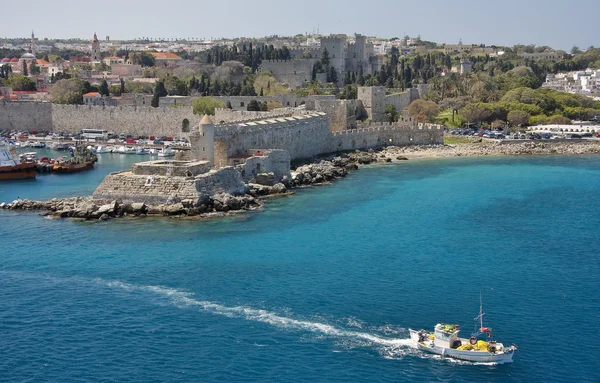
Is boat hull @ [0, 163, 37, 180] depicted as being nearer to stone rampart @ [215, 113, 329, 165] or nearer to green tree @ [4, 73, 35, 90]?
stone rampart @ [215, 113, 329, 165]

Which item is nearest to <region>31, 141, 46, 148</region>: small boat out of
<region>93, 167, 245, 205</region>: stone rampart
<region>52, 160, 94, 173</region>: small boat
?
<region>52, 160, 94, 173</region>: small boat

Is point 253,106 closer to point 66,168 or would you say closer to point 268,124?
point 268,124

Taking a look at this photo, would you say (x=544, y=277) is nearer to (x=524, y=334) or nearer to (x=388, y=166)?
(x=524, y=334)

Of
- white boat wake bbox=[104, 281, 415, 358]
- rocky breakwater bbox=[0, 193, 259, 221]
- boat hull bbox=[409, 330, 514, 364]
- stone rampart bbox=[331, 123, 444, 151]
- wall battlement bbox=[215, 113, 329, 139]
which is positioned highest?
wall battlement bbox=[215, 113, 329, 139]

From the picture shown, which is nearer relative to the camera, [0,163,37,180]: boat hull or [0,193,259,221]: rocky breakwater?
[0,193,259,221]: rocky breakwater

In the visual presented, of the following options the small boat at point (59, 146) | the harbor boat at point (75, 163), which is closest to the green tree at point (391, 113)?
the small boat at point (59, 146)

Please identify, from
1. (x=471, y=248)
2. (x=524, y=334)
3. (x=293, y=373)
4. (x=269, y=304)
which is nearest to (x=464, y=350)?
(x=524, y=334)

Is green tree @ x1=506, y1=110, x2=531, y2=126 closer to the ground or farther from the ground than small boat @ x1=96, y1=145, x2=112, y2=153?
farther from the ground

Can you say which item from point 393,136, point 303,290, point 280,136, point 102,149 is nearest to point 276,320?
point 303,290
